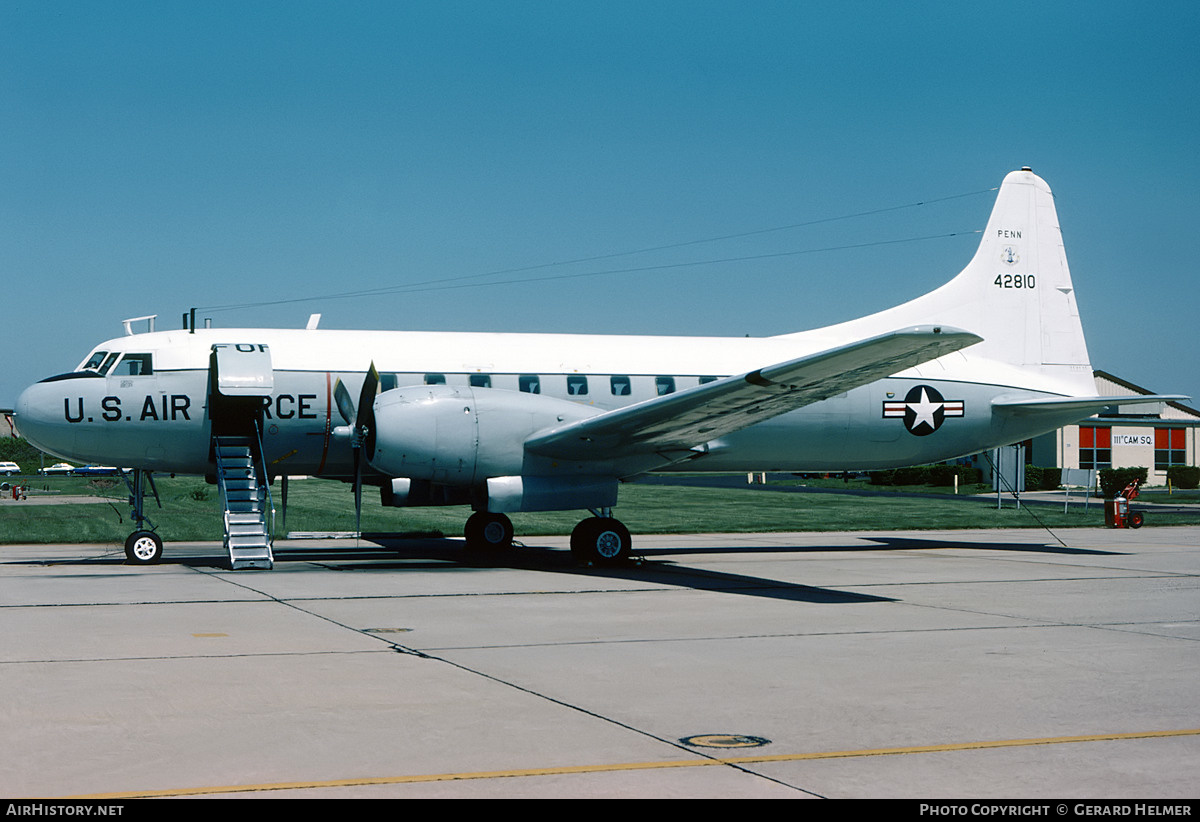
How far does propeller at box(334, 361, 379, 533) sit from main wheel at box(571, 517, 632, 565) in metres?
3.80

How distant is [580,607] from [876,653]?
14.6ft

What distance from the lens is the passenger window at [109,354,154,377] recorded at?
19438 millimetres

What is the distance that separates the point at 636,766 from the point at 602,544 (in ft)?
42.1

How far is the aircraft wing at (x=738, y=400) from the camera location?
14.7 m

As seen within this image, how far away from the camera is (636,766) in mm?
6527

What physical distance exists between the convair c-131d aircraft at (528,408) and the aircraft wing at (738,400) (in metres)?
0.05

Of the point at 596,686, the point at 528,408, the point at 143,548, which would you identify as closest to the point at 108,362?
the point at 143,548

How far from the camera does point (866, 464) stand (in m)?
23.6

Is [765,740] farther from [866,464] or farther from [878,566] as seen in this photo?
[866,464]

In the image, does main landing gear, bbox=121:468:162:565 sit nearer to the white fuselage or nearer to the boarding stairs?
the white fuselage

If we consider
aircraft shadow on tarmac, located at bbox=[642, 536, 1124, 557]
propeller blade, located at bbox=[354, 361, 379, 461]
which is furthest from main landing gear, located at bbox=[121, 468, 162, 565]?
aircraft shadow on tarmac, located at bbox=[642, 536, 1124, 557]

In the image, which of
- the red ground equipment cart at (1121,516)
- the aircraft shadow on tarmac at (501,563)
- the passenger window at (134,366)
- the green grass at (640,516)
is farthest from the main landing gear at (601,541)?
the red ground equipment cart at (1121,516)
